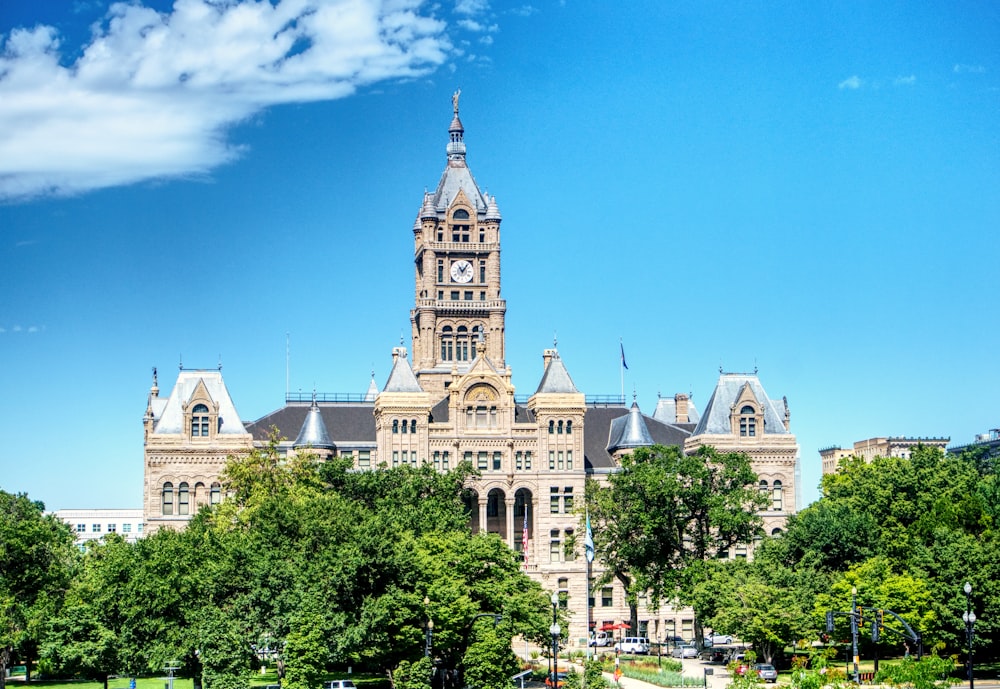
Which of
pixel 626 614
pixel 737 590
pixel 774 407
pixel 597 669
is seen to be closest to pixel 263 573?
pixel 597 669

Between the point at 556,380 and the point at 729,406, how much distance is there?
16592 millimetres

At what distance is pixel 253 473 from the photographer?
121 m

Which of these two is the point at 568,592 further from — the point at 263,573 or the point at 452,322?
the point at 263,573

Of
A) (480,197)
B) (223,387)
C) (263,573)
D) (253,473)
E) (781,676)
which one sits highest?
(480,197)

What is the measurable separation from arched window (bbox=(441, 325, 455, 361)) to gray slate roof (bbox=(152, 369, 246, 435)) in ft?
72.9

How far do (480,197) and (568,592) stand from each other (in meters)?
40.9

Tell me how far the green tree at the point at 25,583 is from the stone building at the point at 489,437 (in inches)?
1032

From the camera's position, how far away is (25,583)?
10025 centimetres

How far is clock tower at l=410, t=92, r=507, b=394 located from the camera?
148m

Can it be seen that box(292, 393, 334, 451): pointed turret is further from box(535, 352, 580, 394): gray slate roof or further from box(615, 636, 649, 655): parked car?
box(615, 636, 649, 655): parked car

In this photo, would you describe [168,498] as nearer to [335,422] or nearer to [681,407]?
[335,422]

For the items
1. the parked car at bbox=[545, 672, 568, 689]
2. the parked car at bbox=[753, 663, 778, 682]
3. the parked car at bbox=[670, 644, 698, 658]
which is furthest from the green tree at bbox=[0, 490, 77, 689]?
the parked car at bbox=[670, 644, 698, 658]

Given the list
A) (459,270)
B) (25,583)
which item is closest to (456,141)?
(459,270)

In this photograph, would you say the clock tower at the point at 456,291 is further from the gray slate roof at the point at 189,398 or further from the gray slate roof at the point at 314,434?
the gray slate roof at the point at 189,398
